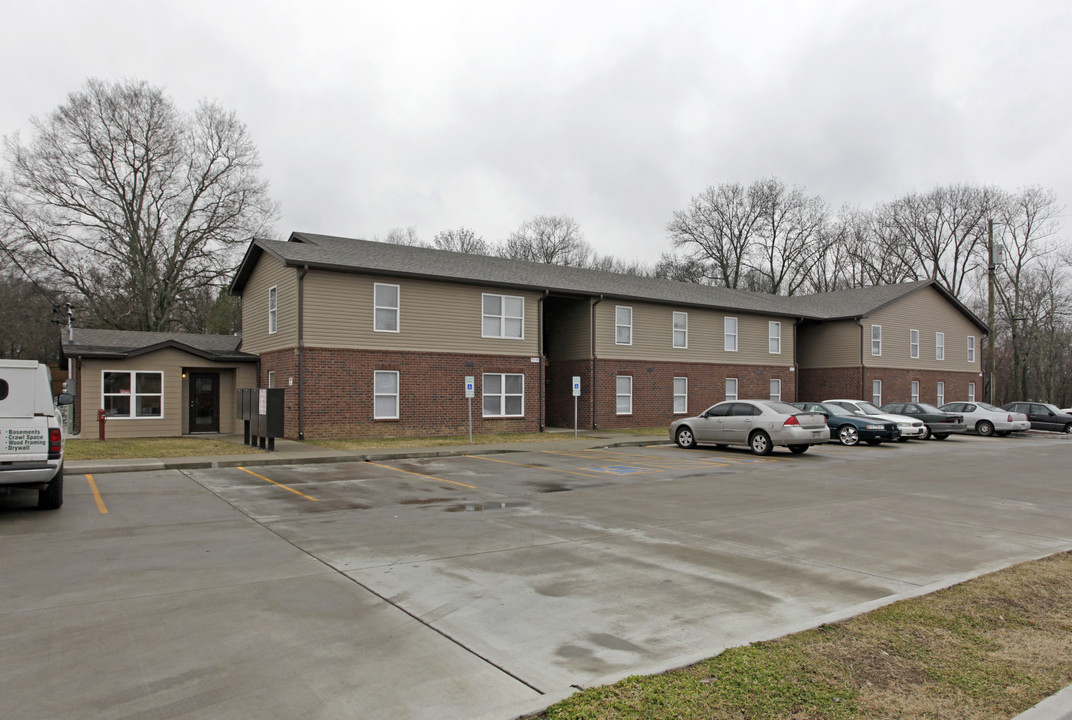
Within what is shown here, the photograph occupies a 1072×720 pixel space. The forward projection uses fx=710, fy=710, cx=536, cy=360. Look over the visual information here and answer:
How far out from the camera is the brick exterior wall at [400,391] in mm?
21719

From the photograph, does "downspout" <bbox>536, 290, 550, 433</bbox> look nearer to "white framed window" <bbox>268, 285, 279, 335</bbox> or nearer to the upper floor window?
the upper floor window

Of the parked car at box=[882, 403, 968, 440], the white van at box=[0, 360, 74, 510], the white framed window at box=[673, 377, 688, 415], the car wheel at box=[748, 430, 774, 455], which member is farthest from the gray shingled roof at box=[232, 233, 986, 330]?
the white van at box=[0, 360, 74, 510]

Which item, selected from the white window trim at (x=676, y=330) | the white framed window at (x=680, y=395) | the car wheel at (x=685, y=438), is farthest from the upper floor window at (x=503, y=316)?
the white framed window at (x=680, y=395)

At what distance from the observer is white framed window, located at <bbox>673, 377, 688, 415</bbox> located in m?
30.9

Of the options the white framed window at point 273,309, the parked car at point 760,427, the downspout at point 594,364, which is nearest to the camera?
the parked car at point 760,427

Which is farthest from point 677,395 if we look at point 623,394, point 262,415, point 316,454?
point 262,415

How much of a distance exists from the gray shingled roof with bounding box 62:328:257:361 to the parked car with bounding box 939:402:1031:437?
92.9 feet

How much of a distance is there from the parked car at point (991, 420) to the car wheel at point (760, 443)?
14255mm

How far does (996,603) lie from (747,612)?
1.94 m

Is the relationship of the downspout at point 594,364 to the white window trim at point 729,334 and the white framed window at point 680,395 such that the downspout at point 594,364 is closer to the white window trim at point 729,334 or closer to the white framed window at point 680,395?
the white framed window at point 680,395

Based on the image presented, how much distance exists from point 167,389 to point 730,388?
2323cm

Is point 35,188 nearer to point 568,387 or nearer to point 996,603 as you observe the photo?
point 568,387

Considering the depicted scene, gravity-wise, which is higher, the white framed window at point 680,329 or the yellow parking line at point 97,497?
the white framed window at point 680,329

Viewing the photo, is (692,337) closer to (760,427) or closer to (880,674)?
(760,427)
